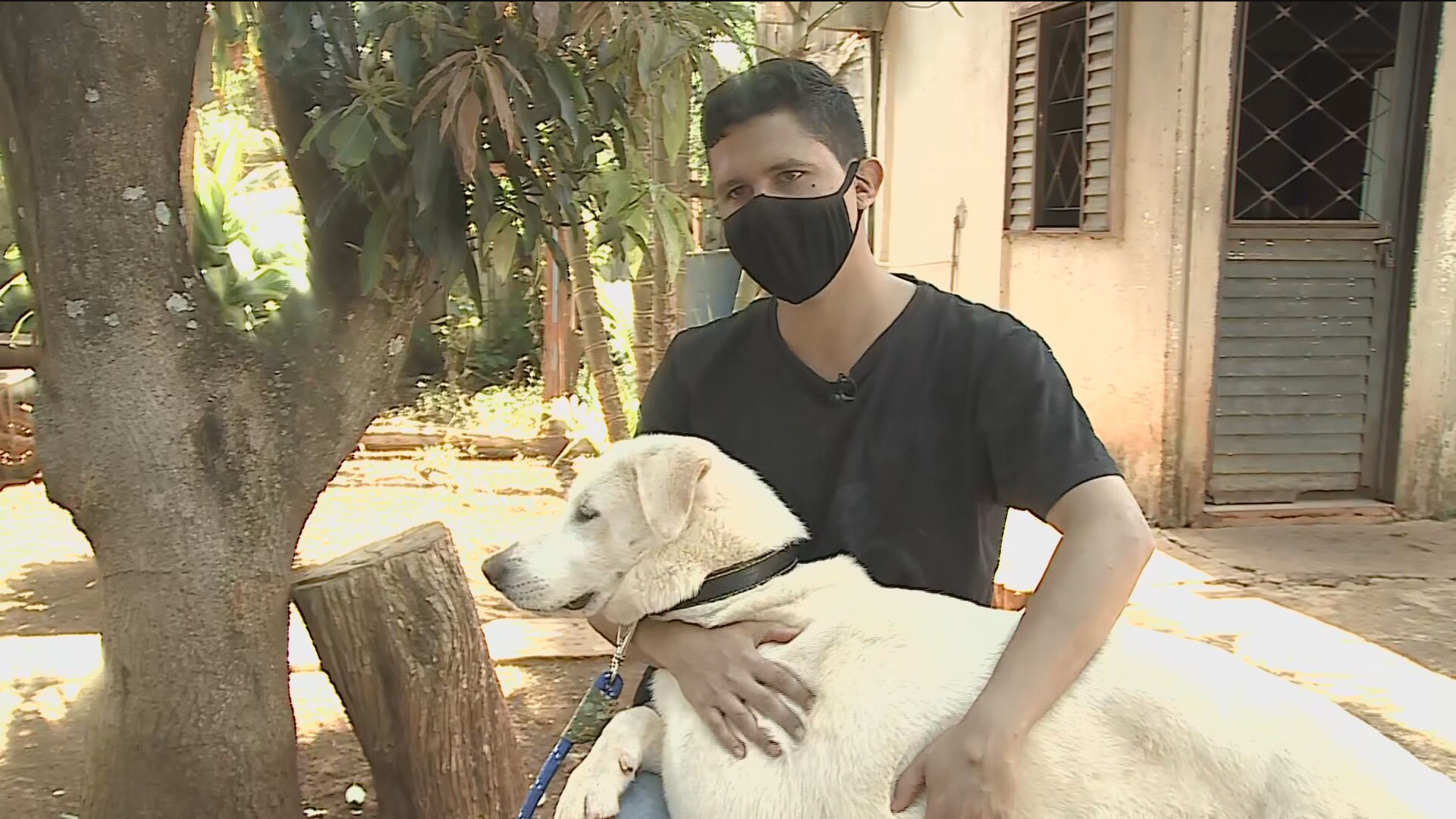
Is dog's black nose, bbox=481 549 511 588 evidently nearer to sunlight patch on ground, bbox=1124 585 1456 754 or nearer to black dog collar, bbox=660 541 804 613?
black dog collar, bbox=660 541 804 613

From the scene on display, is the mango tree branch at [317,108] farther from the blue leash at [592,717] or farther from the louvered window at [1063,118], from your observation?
the louvered window at [1063,118]

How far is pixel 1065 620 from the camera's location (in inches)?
57.6

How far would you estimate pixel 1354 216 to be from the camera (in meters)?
5.32

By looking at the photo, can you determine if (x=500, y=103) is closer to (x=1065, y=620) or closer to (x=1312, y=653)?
(x=1065, y=620)

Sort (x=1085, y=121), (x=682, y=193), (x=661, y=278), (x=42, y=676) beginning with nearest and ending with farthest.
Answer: (x=42, y=676), (x=682, y=193), (x=661, y=278), (x=1085, y=121)

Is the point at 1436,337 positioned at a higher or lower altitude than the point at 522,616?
higher

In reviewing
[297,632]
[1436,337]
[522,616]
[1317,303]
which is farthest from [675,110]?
[1436,337]

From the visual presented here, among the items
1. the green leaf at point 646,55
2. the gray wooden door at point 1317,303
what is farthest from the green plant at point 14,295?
the gray wooden door at point 1317,303

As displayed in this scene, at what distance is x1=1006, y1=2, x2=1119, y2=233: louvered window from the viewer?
193 inches

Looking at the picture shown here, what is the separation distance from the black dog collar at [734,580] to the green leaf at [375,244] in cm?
63

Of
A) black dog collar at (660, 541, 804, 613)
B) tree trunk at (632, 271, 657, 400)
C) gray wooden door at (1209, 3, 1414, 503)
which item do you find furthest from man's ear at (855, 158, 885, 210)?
gray wooden door at (1209, 3, 1414, 503)

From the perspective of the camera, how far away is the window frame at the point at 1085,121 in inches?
189

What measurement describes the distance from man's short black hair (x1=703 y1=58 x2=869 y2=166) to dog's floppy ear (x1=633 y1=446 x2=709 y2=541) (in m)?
0.49

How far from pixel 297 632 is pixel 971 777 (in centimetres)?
200
